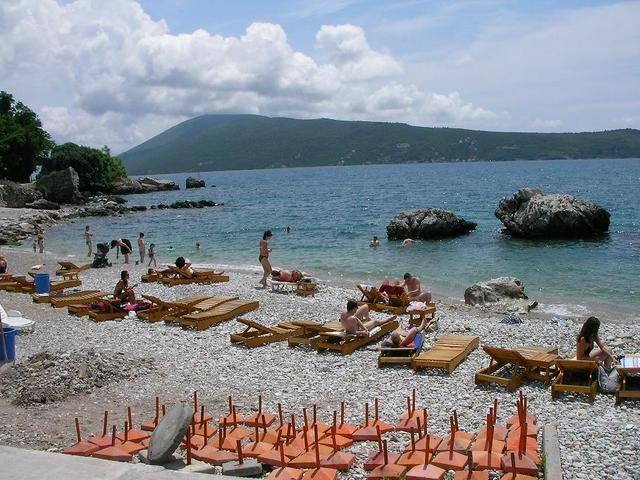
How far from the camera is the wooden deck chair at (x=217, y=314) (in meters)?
15.7

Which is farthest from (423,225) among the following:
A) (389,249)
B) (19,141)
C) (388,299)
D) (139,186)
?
(139,186)

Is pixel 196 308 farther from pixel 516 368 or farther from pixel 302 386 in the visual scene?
pixel 516 368

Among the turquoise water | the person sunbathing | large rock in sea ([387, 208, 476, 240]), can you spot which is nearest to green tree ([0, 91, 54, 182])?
the turquoise water

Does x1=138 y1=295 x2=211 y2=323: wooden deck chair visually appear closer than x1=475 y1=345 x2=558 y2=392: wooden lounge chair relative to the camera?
No

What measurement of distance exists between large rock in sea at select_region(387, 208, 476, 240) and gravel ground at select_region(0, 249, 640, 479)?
22362mm

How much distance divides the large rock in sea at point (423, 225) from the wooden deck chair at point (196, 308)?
2331cm

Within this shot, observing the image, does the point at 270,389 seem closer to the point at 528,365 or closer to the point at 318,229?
the point at 528,365

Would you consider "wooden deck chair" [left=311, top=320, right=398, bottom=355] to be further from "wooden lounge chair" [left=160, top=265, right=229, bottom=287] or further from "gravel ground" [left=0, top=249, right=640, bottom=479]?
"wooden lounge chair" [left=160, top=265, right=229, bottom=287]

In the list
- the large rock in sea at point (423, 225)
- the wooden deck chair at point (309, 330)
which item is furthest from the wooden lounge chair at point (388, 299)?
the large rock in sea at point (423, 225)

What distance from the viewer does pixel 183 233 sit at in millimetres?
48750

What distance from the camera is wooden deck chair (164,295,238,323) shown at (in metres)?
16.4

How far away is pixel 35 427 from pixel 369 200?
245 ft

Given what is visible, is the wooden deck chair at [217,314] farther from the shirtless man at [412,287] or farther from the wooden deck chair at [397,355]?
the wooden deck chair at [397,355]

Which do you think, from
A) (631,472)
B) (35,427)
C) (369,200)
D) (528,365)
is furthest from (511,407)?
(369,200)
